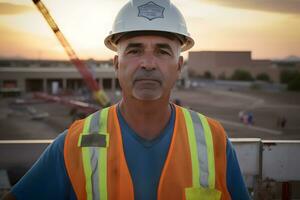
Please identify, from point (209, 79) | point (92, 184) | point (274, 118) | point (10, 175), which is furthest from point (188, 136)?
point (209, 79)

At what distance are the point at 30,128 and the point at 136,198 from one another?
26.6m

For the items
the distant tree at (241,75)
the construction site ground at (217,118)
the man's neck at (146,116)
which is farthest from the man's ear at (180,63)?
the distant tree at (241,75)

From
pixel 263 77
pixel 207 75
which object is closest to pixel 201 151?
pixel 263 77

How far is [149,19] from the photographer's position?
1877 mm

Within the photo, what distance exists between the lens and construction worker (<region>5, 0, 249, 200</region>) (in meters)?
1.78

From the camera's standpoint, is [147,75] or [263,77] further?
[263,77]

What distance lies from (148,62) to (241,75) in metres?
80.9

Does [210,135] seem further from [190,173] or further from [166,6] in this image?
[166,6]

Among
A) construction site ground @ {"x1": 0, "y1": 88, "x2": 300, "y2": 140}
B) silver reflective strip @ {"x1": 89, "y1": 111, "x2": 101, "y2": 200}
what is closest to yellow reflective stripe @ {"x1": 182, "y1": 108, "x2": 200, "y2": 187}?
silver reflective strip @ {"x1": 89, "y1": 111, "x2": 101, "y2": 200}

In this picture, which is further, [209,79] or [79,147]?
[209,79]

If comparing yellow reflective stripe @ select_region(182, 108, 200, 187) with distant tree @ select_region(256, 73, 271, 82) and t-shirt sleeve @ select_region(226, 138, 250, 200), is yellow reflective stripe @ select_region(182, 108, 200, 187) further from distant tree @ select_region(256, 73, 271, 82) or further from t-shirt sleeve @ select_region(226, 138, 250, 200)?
distant tree @ select_region(256, 73, 271, 82)

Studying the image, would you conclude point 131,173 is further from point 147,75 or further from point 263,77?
point 263,77

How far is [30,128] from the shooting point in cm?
2681

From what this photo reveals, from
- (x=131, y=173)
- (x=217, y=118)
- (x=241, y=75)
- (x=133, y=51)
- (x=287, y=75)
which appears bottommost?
(x=217, y=118)
